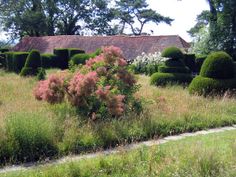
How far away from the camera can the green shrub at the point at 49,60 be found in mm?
32862

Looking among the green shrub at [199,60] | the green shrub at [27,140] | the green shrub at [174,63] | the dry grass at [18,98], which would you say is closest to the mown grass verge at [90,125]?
the green shrub at [27,140]

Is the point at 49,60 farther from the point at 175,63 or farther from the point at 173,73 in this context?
the point at 173,73

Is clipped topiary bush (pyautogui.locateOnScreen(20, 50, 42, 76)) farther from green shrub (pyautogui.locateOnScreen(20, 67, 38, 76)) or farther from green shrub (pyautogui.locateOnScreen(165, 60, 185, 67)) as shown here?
green shrub (pyautogui.locateOnScreen(165, 60, 185, 67))

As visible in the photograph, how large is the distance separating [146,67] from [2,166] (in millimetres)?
20675

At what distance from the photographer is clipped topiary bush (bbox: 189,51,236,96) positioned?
13.8 metres

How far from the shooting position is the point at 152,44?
3509cm

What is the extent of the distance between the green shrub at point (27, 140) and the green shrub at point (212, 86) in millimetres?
7451

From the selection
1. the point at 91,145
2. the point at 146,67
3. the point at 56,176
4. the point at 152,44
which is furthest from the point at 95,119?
the point at 152,44

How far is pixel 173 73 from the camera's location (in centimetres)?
1803

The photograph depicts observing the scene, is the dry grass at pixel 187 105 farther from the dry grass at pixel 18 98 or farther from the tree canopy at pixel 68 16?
the tree canopy at pixel 68 16

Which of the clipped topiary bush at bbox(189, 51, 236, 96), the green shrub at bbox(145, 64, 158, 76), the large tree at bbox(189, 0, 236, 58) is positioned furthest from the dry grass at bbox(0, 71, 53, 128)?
the large tree at bbox(189, 0, 236, 58)

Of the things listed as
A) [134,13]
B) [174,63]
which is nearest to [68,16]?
[134,13]

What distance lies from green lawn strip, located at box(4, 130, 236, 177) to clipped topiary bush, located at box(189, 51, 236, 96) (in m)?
7.30

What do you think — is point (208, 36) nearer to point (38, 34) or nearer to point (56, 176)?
point (56, 176)
